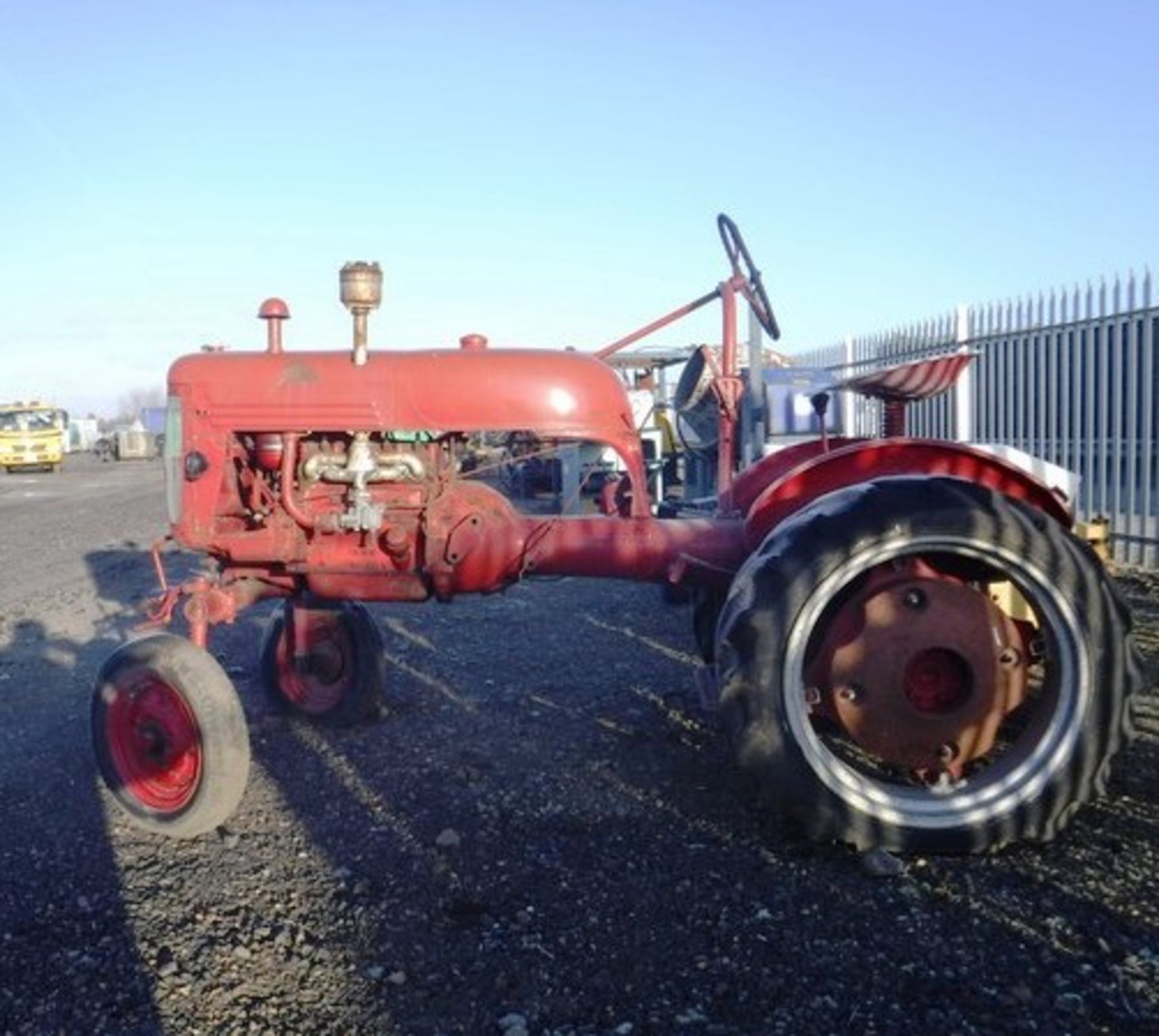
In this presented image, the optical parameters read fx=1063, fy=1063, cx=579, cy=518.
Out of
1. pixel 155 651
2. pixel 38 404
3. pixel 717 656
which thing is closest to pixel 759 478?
pixel 717 656

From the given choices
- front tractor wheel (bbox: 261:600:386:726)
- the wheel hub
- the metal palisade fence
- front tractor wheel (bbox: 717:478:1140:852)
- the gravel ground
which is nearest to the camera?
the gravel ground

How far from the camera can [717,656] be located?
287 cm

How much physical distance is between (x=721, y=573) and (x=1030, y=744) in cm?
121

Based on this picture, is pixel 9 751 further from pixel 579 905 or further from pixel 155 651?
pixel 579 905

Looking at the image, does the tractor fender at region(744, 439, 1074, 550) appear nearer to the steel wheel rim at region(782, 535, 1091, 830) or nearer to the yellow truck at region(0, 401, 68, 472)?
the steel wheel rim at region(782, 535, 1091, 830)

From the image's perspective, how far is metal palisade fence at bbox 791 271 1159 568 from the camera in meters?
7.89

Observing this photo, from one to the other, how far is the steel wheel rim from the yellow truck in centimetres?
3696

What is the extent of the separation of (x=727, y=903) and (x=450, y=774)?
1.33 m

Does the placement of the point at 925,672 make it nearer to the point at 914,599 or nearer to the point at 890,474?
the point at 914,599

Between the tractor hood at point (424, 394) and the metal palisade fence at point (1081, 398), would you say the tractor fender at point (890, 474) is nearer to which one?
the tractor hood at point (424, 394)

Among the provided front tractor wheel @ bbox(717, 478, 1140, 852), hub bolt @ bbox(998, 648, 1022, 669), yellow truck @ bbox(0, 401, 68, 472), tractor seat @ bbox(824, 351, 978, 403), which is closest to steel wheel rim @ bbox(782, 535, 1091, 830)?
front tractor wheel @ bbox(717, 478, 1140, 852)

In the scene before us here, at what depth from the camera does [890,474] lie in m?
3.37

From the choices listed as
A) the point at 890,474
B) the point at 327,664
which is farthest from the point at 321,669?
the point at 890,474

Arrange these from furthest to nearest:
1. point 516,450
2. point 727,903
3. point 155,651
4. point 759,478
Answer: point 759,478 < point 516,450 < point 155,651 < point 727,903
